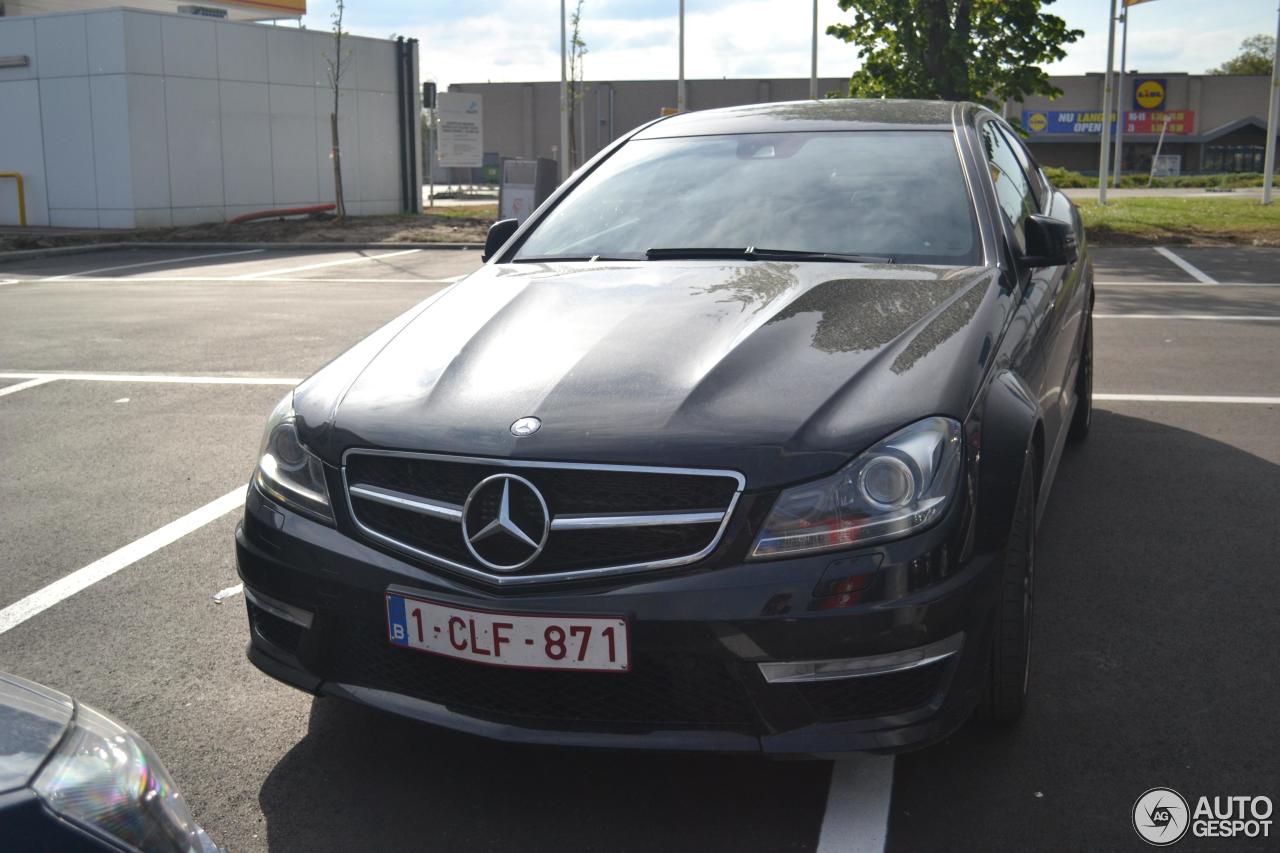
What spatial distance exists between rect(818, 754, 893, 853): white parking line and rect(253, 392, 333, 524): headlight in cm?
124

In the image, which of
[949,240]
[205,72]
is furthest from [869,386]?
[205,72]

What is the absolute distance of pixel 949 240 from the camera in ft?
11.9

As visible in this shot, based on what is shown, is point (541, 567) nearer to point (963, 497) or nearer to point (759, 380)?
point (759, 380)

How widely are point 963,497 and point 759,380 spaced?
49cm

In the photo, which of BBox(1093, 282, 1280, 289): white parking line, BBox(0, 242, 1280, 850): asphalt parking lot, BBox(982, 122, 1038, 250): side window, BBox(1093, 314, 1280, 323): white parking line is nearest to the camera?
BBox(0, 242, 1280, 850): asphalt parking lot

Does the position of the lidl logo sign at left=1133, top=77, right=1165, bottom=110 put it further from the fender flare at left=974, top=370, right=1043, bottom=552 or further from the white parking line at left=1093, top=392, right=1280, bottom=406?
the fender flare at left=974, top=370, right=1043, bottom=552

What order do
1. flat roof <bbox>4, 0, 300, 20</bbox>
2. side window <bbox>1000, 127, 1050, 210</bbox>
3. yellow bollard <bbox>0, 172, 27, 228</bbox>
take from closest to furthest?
Answer: side window <bbox>1000, 127, 1050, 210</bbox> → yellow bollard <bbox>0, 172, 27, 228</bbox> → flat roof <bbox>4, 0, 300, 20</bbox>

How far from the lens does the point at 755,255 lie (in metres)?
3.68

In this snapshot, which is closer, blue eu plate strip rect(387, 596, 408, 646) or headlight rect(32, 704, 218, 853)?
headlight rect(32, 704, 218, 853)

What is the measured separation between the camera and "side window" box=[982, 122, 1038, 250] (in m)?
3.98

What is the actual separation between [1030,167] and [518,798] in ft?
12.3

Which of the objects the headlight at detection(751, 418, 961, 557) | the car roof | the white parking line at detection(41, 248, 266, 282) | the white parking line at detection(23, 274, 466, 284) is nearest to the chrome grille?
the headlight at detection(751, 418, 961, 557)

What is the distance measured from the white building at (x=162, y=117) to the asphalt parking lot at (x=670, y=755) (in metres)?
18.7

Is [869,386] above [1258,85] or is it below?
below
